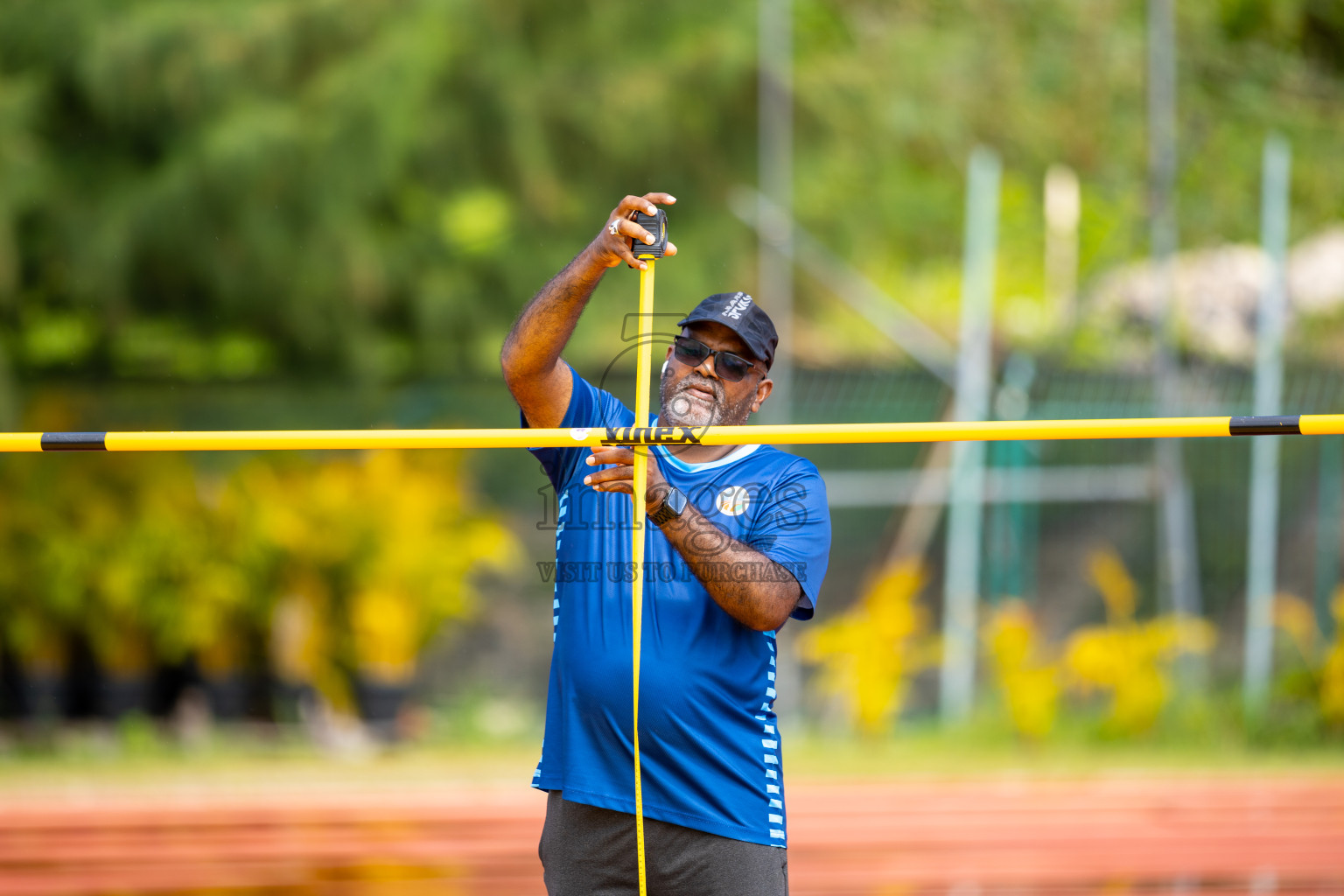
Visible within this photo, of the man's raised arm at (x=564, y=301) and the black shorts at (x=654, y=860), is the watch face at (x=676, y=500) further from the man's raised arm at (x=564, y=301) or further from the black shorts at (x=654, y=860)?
the black shorts at (x=654, y=860)

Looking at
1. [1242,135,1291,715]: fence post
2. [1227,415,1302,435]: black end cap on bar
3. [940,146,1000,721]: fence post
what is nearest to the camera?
[1227,415,1302,435]: black end cap on bar

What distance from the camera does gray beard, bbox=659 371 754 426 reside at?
2574mm

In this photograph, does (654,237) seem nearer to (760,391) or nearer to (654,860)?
(760,391)

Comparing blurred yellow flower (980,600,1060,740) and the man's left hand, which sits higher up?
the man's left hand

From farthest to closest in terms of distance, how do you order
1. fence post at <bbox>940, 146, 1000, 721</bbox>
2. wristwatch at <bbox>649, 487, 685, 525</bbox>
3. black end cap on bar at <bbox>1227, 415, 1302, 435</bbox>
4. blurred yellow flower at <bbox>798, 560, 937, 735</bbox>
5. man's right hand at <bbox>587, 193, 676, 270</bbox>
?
fence post at <bbox>940, 146, 1000, 721</bbox>, blurred yellow flower at <bbox>798, 560, 937, 735</bbox>, black end cap on bar at <bbox>1227, 415, 1302, 435</bbox>, man's right hand at <bbox>587, 193, 676, 270</bbox>, wristwatch at <bbox>649, 487, 685, 525</bbox>

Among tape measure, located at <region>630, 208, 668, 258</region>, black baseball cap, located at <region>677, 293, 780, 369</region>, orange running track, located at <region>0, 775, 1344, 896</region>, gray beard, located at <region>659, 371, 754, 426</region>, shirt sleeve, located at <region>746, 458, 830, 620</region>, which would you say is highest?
tape measure, located at <region>630, 208, 668, 258</region>

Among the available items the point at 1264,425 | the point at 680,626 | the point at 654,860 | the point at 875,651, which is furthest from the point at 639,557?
the point at 875,651

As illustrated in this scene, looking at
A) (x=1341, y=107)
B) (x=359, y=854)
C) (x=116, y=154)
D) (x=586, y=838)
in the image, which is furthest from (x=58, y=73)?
(x=1341, y=107)

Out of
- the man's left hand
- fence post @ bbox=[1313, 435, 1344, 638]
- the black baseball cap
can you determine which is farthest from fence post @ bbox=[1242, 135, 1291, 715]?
the man's left hand

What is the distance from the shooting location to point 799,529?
242 centimetres

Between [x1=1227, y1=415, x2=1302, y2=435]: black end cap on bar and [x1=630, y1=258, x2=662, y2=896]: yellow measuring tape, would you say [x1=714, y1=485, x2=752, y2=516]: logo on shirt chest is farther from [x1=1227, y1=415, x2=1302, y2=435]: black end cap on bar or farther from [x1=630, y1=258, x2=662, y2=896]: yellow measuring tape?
[x1=1227, y1=415, x2=1302, y2=435]: black end cap on bar

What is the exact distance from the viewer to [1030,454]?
25.0ft

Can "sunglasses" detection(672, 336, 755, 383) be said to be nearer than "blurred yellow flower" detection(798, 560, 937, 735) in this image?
Yes

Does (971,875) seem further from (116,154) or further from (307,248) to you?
(116,154)
